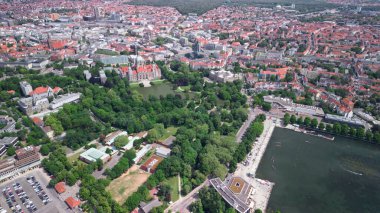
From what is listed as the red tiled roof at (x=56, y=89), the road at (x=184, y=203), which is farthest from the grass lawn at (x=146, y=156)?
the red tiled roof at (x=56, y=89)

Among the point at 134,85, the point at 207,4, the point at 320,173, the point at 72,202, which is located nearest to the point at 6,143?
the point at 72,202

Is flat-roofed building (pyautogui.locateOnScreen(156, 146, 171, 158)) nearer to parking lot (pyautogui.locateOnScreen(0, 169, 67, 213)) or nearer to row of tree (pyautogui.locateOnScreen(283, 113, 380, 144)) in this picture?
parking lot (pyautogui.locateOnScreen(0, 169, 67, 213))

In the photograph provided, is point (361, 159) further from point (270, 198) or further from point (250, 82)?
point (250, 82)

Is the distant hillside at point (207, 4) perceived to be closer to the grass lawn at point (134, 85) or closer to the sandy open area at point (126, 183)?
the grass lawn at point (134, 85)

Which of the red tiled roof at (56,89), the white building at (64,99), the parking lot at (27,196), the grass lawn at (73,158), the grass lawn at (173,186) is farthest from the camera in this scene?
the red tiled roof at (56,89)

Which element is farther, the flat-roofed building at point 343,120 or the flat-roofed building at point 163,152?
the flat-roofed building at point 343,120

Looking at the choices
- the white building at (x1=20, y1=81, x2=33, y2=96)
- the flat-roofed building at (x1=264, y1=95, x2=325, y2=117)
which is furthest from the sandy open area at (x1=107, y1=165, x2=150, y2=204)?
the white building at (x1=20, y1=81, x2=33, y2=96)

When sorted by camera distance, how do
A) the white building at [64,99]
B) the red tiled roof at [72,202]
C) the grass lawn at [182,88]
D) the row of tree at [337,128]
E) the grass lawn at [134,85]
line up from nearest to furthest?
the red tiled roof at [72,202] < the row of tree at [337,128] < the white building at [64,99] < the grass lawn at [182,88] < the grass lawn at [134,85]
